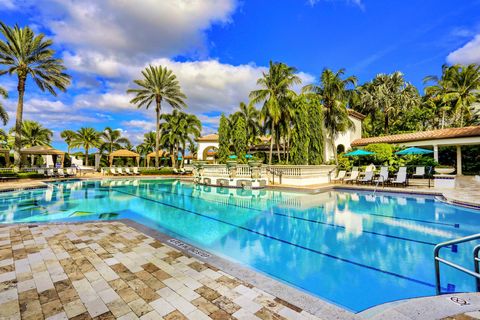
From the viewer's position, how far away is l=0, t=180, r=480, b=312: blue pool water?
13.0 ft

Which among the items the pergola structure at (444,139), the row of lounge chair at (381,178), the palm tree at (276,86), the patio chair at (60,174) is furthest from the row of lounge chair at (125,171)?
the pergola structure at (444,139)

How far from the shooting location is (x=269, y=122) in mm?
26391

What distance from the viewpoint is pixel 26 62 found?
776 inches

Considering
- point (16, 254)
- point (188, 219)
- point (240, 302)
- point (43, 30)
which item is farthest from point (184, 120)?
point (240, 302)

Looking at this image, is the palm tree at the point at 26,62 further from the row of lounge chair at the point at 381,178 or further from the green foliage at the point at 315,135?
the row of lounge chair at the point at 381,178

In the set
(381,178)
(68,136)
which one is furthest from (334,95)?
(68,136)

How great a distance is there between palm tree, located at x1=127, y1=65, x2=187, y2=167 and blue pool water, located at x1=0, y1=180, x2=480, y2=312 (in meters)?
18.5

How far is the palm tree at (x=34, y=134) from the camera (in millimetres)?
38153

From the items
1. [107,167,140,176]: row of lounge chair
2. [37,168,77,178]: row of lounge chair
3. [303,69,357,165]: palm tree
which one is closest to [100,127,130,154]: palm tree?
[107,167,140,176]: row of lounge chair

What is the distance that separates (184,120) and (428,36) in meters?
27.5

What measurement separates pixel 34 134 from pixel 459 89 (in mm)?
62506

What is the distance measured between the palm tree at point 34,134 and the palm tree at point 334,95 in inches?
1754

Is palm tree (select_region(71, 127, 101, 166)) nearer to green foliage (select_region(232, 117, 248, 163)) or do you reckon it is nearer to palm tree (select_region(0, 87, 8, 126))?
palm tree (select_region(0, 87, 8, 126))

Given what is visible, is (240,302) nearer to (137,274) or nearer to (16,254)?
(137,274)
